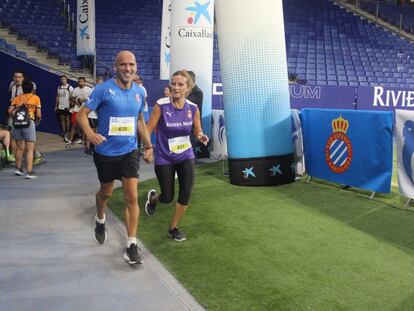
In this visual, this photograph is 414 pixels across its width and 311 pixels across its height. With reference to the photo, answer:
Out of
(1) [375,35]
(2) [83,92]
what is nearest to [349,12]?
(1) [375,35]

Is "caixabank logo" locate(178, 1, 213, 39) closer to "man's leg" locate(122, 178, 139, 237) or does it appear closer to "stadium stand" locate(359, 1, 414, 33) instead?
"man's leg" locate(122, 178, 139, 237)

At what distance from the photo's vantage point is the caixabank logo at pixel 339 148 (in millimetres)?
6570

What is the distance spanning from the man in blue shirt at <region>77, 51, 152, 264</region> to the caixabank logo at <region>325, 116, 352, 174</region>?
11.0ft

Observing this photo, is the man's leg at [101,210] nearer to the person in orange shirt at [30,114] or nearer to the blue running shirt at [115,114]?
the blue running shirt at [115,114]

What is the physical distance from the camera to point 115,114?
161 inches

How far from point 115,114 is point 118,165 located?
44 cm

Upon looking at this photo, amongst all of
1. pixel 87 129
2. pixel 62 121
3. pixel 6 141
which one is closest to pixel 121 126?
pixel 87 129

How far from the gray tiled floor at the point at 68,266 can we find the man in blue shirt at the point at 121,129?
0.31 meters

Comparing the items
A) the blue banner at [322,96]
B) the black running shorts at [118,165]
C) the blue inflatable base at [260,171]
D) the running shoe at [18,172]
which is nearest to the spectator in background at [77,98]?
the blue banner at [322,96]

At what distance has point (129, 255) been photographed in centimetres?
409

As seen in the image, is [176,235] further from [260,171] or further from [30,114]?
[30,114]

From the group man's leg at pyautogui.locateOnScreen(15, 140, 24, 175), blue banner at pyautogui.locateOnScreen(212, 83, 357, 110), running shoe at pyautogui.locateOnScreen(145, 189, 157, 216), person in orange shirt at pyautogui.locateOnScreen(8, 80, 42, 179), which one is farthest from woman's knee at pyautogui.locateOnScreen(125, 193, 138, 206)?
blue banner at pyautogui.locateOnScreen(212, 83, 357, 110)

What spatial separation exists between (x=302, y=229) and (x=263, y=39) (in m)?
3.04

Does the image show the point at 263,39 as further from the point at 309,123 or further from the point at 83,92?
the point at 83,92
